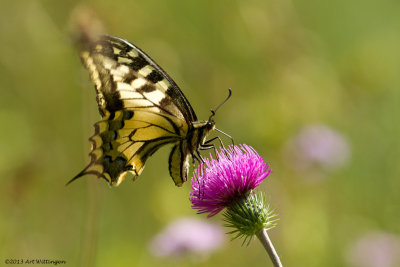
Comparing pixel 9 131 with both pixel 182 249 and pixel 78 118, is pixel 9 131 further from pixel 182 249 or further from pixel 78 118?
pixel 182 249

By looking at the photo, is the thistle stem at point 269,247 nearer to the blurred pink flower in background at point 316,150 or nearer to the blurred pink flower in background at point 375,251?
the blurred pink flower in background at point 375,251

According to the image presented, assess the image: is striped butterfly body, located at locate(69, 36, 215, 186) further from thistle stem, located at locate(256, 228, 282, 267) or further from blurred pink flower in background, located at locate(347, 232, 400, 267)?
blurred pink flower in background, located at locate(347, 232, 400, 267)

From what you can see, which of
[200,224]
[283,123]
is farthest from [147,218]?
[283,123]

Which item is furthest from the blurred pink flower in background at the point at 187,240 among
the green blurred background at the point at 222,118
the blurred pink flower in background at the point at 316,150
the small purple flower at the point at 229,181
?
the small purple flower at the point at 229,181

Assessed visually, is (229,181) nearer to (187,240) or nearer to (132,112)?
(132,112)

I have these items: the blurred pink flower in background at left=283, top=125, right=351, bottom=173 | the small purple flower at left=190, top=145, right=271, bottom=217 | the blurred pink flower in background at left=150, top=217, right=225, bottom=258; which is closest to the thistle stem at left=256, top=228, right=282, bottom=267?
the small purple flower at left=190, top=145, right=271, bottom=217

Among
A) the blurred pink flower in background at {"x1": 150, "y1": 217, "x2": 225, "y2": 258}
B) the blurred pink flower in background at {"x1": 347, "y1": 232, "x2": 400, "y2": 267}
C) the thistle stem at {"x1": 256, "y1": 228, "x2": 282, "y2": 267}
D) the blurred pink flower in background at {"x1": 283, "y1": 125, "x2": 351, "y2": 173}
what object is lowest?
the blurred pink flower in background at {"x1": 150, "y1": 217, "x2": 225, "y2": 258}
